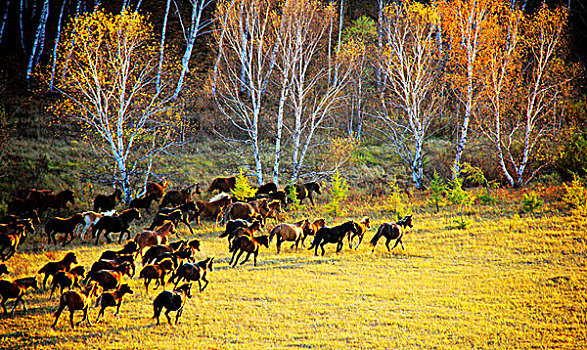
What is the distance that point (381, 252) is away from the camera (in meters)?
15.6

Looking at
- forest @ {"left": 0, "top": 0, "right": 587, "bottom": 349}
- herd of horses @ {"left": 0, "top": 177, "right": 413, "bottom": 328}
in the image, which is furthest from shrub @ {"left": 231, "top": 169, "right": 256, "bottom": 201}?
herd of horses @ {"left": 0, "top": 177, "right": 413, "bottom": 328}

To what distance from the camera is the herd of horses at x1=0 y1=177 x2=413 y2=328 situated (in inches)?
389

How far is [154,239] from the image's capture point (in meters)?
14.2

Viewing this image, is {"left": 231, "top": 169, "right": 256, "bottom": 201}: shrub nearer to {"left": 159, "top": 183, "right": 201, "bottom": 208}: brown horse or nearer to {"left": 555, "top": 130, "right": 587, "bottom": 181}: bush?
{"left": 159, "top": 183, "right": 201, "bottom": 208}: brown horse

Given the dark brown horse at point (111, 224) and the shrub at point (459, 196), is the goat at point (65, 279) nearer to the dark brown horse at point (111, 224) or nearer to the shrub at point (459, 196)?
the dark brown horse at point (111, 224)

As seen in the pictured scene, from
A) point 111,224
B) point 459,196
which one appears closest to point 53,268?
point 111,224

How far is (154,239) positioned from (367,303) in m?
7.43

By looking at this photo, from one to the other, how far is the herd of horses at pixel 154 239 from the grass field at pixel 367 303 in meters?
0.51

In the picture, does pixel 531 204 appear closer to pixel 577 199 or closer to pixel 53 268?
pixel 577 199

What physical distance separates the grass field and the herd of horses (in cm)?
51

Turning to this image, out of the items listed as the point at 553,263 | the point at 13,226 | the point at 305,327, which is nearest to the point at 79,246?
the point at 13,226

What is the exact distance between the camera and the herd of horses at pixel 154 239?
988 cm

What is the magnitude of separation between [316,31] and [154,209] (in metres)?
14.8

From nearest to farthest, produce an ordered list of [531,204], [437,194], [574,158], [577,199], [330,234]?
1. [330,234]
2. [577,199]
3. [531,204]
4. [437,194]
5. [574,158]
